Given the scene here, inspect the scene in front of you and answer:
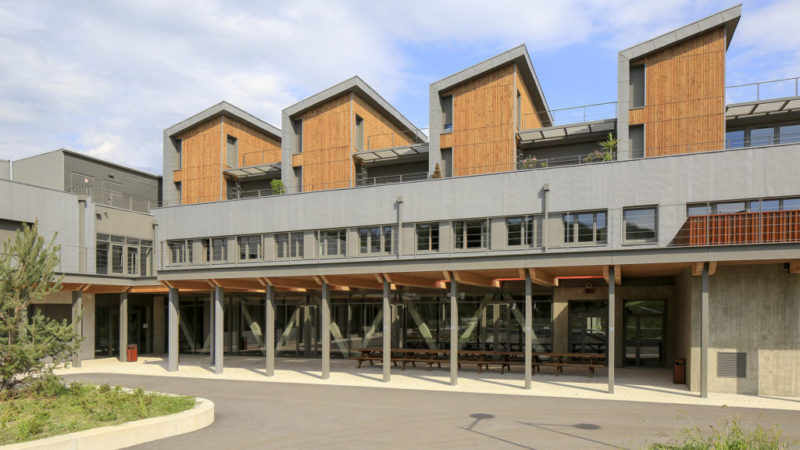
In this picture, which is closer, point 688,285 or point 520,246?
point 688,285

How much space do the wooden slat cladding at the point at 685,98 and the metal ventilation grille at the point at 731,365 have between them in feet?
28.1

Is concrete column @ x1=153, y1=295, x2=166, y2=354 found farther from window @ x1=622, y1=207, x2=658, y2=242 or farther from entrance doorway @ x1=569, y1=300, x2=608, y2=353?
window @ x1=622, y1=207, x2=658, y2=242

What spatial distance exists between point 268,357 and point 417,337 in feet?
22.7

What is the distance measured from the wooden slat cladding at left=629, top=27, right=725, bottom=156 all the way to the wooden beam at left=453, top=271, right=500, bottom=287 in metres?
7.97

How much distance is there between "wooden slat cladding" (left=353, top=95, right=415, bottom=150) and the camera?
30062 millimetres

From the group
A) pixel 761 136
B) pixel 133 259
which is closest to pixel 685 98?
pixel 761 136

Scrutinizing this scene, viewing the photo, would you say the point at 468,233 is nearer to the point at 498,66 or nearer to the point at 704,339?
the point at 498,66

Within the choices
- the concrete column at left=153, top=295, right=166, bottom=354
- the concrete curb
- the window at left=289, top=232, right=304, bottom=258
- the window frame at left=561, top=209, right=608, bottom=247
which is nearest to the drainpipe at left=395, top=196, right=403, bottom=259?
the window at left=289, top=232, right=304, bottom=258

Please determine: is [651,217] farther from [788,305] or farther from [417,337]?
[417,337]

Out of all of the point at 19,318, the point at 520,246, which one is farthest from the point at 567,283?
the point at 19,318

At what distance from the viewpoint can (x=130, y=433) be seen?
1098cm

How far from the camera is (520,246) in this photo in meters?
21.4

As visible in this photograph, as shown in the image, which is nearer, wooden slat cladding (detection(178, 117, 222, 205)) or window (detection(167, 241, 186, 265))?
window (detection(167, 241, 186, 265))

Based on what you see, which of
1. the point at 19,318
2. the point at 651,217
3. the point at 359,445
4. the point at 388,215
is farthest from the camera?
the point at 388,215
